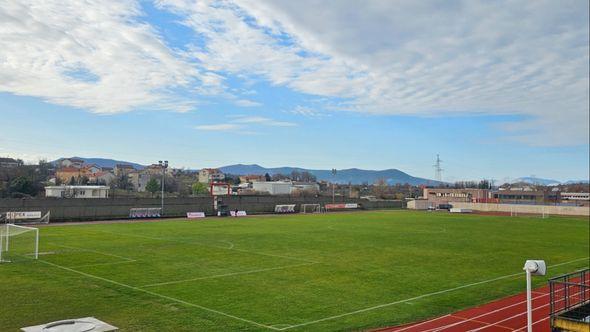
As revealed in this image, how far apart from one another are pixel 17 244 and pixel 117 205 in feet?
99.0

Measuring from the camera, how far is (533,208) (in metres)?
91.1

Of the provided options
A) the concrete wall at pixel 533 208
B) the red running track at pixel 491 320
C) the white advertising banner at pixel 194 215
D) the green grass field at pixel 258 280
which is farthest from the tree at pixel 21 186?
the concrete wall at pixel 533 208

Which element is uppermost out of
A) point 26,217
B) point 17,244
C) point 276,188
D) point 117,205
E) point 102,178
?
point 102,178

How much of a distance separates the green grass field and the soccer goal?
90 centimetres

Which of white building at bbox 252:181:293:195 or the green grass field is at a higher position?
white building at bbox 252:181:293:195

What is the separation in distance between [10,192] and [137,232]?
154ft

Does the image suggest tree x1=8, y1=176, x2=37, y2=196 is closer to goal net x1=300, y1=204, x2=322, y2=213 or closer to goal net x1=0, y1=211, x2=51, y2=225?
goal net x1=0, y1=211, x2=51, y2=225

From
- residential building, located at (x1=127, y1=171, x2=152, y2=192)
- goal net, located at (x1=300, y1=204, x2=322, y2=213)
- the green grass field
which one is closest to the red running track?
the green grass field

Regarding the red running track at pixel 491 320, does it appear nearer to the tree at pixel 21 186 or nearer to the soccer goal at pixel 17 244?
the soccer goal at pixel 17 244

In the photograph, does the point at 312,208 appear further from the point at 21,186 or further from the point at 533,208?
the point at 21,186

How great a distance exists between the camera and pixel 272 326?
14.1 m

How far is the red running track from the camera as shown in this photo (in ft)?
46.7

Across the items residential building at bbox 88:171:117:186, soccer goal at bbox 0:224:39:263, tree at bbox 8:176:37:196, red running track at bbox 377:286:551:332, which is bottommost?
red running track at bbox 377:286:551:332

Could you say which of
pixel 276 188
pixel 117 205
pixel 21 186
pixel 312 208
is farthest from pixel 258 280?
pixel 276 188
